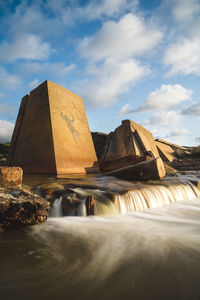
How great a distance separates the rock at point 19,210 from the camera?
203 centimetres

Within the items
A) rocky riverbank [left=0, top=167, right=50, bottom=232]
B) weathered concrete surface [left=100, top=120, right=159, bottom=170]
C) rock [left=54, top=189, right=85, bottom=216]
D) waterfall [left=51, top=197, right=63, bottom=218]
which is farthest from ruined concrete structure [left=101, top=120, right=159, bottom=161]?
rocky riverbank [left=0, top=167, right=50, bottom=232]

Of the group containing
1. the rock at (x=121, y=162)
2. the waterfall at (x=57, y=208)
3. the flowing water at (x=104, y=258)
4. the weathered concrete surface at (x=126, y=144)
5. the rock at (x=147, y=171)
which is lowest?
the flowing water at (x=104, y=258)

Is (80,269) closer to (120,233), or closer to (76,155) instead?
(120,233)

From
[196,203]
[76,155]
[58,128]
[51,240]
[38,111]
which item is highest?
[38,111]

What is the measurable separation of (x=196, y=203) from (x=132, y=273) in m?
3.44

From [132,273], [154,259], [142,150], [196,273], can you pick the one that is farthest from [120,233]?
[142,150]

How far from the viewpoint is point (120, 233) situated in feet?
7.03

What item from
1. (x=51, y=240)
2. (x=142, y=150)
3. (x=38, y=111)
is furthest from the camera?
(x=142, y=150)

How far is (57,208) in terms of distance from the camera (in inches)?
108

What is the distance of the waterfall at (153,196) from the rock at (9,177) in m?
1.93

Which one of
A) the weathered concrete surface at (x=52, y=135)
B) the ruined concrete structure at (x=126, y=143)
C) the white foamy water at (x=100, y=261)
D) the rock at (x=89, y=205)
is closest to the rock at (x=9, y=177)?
the white foamy water at (x=100, y=261)

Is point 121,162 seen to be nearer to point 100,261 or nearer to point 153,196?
point 153,196

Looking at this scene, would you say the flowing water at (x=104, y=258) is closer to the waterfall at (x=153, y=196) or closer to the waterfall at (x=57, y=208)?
the waterfall at (x=57, y=208)

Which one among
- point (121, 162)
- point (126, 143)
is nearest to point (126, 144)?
point (126, 143)
